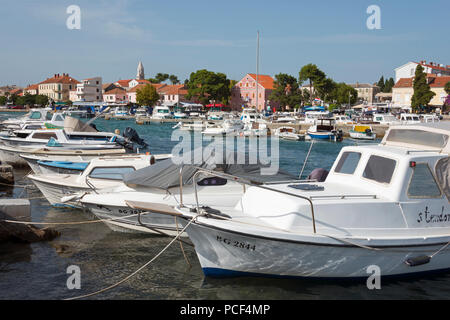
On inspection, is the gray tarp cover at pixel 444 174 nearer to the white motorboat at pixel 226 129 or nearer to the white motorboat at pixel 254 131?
the white motorboat at pixel 254 131

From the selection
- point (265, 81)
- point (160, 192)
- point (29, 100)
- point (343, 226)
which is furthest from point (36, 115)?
point (29, 100)

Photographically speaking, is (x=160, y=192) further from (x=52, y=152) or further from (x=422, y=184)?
(x=52, y=152)

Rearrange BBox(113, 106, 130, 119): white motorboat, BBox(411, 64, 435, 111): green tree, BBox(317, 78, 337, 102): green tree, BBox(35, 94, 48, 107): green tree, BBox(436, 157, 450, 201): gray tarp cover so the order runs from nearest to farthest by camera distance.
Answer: BBox(436, 157, 450, 201): gray tarp cover → BBox(411, 64, 435, 111): green tree → BBox(317, 78, 337, 102): green tree → BBox(113, 106, 130, 119): white motorboat → BBox(35, 94, 48, 107): green tree

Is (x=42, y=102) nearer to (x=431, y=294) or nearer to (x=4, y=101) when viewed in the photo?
(x=4, y=101)

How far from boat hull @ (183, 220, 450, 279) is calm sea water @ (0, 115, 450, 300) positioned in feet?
0.99

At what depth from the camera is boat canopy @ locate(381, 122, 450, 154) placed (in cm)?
984

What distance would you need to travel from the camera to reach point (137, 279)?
9.80m

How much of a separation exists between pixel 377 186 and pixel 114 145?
725 inches

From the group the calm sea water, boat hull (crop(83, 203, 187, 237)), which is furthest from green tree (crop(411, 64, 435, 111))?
boat hull (crop(83, 203, 187, 237))

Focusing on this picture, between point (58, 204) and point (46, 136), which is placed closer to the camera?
point (58, 204)

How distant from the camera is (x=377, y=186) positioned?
922cm

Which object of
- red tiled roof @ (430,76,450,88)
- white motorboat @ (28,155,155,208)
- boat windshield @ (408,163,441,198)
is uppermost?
red tiled roof @ (430,76,450,88)

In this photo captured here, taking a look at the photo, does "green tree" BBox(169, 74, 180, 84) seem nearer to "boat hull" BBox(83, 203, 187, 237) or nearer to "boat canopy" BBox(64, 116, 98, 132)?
"boat canopy" BBox(64, 116, 98, 132)
